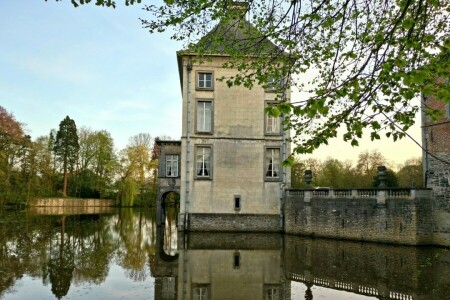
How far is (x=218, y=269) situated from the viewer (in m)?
11.1

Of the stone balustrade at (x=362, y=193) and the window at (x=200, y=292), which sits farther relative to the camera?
the stone balustrade at (x=362, y=193)

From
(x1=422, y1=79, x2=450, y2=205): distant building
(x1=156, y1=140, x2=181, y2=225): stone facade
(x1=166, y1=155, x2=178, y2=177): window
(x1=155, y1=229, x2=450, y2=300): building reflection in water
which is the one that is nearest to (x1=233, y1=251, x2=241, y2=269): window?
(x1=155, y1=229, x2=450, y2=300): building reflection in water

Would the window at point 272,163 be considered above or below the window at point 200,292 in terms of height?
above

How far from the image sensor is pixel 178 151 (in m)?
24.2

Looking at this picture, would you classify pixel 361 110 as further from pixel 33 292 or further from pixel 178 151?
pixel 178 151

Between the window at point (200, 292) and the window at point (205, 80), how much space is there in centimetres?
1368

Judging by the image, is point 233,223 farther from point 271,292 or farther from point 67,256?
point 271,292

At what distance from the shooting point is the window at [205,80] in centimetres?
2109

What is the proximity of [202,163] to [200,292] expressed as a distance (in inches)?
491

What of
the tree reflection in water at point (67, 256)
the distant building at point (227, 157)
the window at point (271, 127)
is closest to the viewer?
the tree reflection in water at point (67, 256)

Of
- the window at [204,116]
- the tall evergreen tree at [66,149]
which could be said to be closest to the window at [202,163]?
the window at [204,116]

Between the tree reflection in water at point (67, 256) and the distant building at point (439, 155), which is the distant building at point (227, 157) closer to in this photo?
the tree reflection in water at point (67, 256)

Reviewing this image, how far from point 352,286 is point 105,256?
8296 mm

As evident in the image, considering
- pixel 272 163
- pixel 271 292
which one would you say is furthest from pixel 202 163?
pixel 271 292
